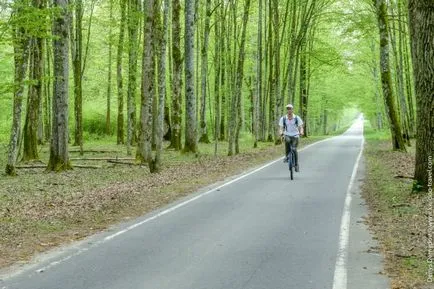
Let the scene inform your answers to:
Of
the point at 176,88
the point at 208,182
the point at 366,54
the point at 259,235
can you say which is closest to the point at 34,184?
the point at 208,182

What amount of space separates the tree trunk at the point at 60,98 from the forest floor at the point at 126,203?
0.73 meters

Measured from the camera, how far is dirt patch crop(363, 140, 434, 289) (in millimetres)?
6602

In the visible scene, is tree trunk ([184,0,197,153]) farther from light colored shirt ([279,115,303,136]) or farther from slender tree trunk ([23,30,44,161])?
light colored shirt ([279,115,303,136])

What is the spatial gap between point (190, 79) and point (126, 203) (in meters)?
13.6

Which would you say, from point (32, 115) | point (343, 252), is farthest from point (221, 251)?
point (32, 115)

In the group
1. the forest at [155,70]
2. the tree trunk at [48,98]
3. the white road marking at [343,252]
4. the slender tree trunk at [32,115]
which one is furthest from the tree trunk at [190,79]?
the white road marking at [343,252]

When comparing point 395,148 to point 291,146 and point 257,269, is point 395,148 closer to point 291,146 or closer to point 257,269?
point 291,146

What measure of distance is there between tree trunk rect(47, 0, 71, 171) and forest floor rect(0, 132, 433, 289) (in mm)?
726

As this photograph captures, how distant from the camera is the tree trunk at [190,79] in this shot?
82.4 ft

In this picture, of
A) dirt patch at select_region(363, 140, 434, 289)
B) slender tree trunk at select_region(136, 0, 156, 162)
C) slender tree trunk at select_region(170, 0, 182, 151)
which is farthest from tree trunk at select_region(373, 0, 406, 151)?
slender tree trunk at select_region(136, 0, 156, 162)

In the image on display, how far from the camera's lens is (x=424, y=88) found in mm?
11773

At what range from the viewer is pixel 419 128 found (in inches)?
468

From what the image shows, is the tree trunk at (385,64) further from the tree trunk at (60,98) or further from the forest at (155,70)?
the tree trunk at (60,98)

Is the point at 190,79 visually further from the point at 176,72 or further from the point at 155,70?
the point at 155,70
